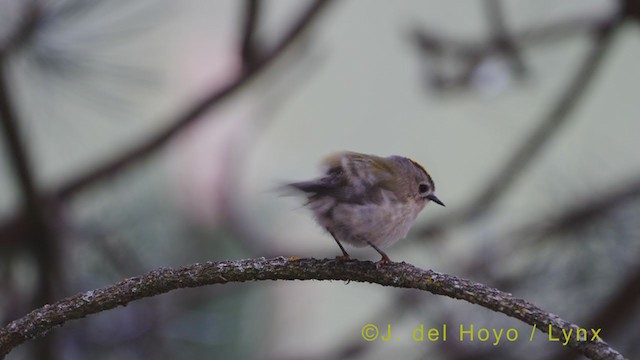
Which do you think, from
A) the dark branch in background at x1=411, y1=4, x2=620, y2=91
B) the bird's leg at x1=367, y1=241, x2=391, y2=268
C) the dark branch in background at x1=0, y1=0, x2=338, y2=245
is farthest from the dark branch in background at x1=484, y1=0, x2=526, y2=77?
the bird's leg at x1=367, y1=241, x2=391, y2=268

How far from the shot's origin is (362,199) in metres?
1.04

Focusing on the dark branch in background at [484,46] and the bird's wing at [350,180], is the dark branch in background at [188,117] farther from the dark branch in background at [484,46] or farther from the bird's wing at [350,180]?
the bird's wing at [350,180]

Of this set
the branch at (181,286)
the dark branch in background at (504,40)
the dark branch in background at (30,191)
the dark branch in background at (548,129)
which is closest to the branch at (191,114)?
the dark branch in background at (30,191)

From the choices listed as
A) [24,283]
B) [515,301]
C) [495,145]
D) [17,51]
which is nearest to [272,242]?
[24,283]

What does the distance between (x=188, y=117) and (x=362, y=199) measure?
683mm

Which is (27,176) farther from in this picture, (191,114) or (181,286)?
(181,286)

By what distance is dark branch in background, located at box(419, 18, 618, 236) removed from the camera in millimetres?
1568

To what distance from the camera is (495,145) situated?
3080 millimetres

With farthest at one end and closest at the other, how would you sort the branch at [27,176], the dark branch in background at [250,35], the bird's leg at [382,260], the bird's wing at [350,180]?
the dark branch in background at [250,35], the branch at [27,176], the bird's wing at [350,180], the bird's leg at [382,260]

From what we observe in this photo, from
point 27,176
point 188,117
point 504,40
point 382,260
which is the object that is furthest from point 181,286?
point 504,40

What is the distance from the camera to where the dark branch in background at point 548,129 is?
1.57 m

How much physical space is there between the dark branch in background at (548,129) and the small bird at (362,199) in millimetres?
512

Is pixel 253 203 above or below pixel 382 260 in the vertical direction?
above

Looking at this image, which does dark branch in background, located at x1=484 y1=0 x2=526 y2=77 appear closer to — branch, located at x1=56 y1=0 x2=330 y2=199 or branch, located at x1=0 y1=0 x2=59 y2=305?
branch, located at x1=56 y1=0 x2=330 y2=199
